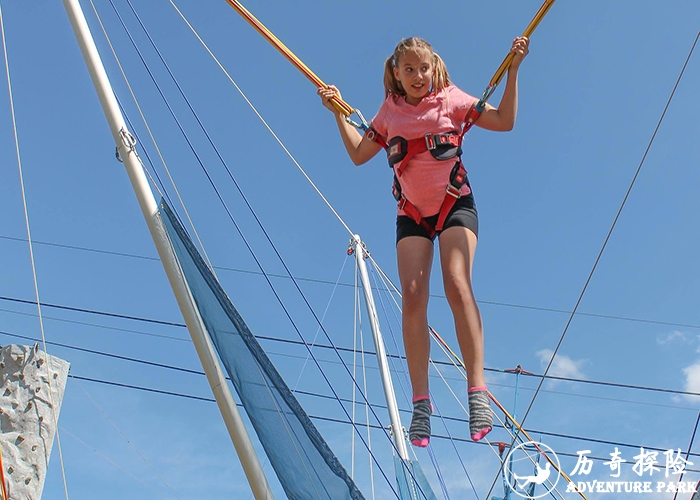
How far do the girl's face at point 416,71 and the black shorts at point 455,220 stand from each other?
47cm

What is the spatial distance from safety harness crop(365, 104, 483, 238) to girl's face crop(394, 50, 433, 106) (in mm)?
200

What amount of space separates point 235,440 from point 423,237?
3.45 feet

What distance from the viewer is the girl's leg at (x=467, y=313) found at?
2506mm

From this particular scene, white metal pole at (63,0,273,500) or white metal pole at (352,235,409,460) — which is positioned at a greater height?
white metal pole at (352,235,409,460)

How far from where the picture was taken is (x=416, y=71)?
2.86 m

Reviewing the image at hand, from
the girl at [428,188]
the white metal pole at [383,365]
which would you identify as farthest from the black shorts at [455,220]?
the white metal pole at [383,365]

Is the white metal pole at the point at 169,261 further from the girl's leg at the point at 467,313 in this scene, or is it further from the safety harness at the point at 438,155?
the safety harness at the point at 438,155

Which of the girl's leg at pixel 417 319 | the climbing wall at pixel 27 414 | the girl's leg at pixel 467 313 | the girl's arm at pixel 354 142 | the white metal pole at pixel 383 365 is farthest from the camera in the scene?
the white metal pole at pixel 383 365

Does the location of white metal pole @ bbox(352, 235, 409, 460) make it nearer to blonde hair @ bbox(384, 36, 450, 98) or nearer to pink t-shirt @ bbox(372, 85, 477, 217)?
pink t-shirt @ bbox(372, 85, 477, 217)

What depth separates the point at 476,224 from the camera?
9.52 ft

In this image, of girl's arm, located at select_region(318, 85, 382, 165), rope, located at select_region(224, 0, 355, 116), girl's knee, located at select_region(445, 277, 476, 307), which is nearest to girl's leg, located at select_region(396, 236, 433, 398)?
girl's knee, located at select_region(445, 277, 476, 307)

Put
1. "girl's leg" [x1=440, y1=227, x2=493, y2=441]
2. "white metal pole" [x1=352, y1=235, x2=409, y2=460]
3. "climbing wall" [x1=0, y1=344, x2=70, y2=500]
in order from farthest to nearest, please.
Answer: "white metal pole" [x1=352, y1=235, x2=409, y2=460]
"climbing wall" [x1=0, y1=344, x2=70, y2=500]
"girl's leg" [x1=440, y1=227, x2=493, y2=441]

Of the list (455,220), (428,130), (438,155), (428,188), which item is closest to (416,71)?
(428,130)

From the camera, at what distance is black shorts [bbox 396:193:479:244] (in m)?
2.84
